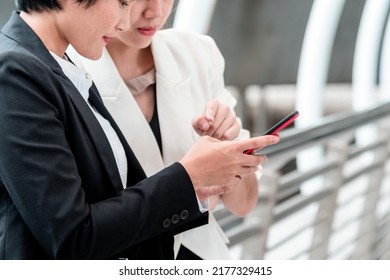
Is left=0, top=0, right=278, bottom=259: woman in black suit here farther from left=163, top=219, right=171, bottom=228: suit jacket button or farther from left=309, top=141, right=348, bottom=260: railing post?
left=309, top=141, right=348, bottom=260: railing post

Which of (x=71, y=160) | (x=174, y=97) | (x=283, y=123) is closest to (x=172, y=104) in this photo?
(x=174, y=97)

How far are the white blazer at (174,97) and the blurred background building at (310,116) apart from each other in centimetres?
22

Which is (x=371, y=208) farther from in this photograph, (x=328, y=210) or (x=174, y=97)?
(x=174, y=97)

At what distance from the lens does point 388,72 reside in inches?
291

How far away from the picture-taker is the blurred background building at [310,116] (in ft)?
8.96

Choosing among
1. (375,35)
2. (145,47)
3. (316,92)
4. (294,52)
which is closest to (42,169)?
(145,47)

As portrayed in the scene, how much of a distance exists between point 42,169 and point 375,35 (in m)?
5.99

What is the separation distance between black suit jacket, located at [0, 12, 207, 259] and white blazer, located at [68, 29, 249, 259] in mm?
368

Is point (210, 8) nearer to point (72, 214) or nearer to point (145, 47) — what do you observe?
point (145, 47)

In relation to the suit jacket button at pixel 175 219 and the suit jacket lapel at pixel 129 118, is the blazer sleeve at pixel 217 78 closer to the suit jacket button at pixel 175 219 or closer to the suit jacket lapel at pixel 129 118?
the suit jacket lapel at pixel 129 118

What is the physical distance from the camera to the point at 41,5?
1.27m

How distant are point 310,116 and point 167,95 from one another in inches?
149

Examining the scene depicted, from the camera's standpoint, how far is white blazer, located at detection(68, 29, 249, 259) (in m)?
1.69

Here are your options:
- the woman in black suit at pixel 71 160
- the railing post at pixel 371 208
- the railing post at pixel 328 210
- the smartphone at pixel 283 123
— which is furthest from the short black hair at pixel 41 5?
the railing post at pixel 371 208
